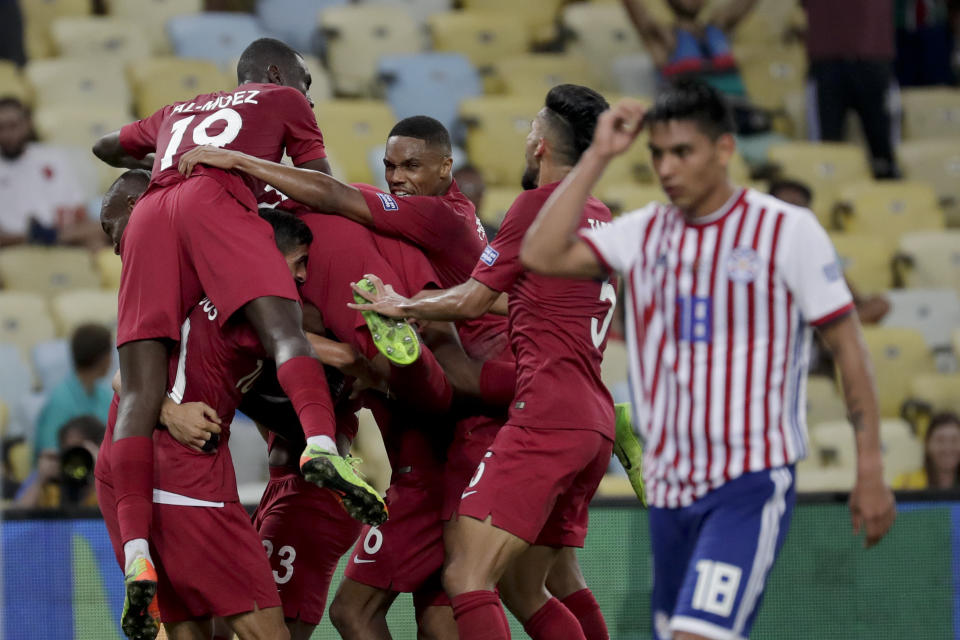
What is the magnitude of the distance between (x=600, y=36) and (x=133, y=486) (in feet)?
26.1

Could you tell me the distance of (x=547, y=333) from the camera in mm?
5121

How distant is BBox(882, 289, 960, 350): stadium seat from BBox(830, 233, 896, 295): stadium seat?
194mm

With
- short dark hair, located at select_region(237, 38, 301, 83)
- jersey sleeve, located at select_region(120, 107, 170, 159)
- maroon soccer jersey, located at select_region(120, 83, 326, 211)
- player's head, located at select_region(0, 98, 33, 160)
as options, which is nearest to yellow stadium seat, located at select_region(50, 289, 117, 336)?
player's head, located at select_region(0, 98, 33, 160)

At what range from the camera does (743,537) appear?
402 cm

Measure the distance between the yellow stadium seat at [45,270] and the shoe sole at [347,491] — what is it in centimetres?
491

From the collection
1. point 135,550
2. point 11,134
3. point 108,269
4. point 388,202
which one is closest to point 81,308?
point 108,269

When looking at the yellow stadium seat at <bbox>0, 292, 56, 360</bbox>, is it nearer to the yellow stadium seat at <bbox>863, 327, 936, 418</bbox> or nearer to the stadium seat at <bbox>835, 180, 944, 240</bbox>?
the yellow stadium seat at <bbox>863, 327, 936, 418</bbox>

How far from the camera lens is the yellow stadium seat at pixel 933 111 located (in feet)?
39.6

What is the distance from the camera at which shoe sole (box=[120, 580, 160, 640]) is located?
4648mm

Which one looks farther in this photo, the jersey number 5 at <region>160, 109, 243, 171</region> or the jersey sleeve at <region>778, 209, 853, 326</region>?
the jersey number 5 at <region>160, 109, 243, 171</region>

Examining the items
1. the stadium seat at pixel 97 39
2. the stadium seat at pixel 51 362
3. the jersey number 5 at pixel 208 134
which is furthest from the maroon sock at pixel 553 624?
the stadium seat at pixel 97 39

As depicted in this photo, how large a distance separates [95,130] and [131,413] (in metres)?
5.36

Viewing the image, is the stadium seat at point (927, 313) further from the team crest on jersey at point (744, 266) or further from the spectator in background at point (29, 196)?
the team crest on jersey at point (744, 266)

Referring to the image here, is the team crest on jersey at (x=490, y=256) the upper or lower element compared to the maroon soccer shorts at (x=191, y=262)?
lower
